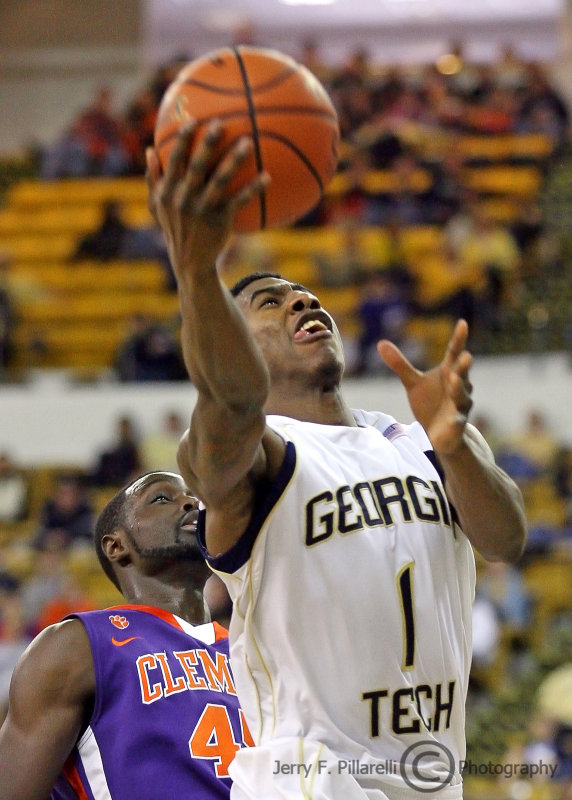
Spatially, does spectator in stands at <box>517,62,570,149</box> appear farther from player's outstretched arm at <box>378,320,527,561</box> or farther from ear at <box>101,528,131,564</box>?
player's outstretched arm at <box>378,320,527,561</box>

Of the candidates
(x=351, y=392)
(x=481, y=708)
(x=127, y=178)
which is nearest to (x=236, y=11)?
(x=127, y=178)

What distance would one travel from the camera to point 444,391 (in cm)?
298

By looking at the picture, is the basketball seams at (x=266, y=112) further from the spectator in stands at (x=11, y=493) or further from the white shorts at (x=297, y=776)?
the spectator in stands at (x=11, y=493)

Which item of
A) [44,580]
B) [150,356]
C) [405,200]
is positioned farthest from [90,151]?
[44,580]

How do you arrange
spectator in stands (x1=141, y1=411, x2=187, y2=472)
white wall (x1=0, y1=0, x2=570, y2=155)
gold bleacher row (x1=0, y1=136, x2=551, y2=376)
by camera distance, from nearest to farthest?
spectator in stands (x1=141, y1=411, x2=187, y2=472)
gold bleacher row (x1=0, y1=136, x2=551, y2=376)
white wall (x1=0, y1=0, x2=570, y2=155)

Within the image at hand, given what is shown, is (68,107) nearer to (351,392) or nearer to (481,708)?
(351,392)

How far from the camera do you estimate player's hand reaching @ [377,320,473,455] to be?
9.59ft

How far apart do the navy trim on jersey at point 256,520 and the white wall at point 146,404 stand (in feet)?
29.5

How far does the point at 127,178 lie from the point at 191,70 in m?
13.8

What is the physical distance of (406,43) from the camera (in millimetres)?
20953

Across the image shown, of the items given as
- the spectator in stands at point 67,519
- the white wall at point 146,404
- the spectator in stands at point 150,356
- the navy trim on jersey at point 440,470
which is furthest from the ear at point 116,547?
the spectator in stands at point 150,356

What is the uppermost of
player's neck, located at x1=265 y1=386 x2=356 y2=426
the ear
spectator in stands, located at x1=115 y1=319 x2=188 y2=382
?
player's neck, located at x1=265 y1=386 x2=356 y2=426

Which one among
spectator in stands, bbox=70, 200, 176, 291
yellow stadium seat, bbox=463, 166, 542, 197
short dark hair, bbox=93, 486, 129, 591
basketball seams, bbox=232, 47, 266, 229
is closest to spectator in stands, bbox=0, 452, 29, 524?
spectator in stands, bbox=70, 200, 176, 291

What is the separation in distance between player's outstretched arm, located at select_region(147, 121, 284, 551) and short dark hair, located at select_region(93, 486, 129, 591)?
1.35 meters
